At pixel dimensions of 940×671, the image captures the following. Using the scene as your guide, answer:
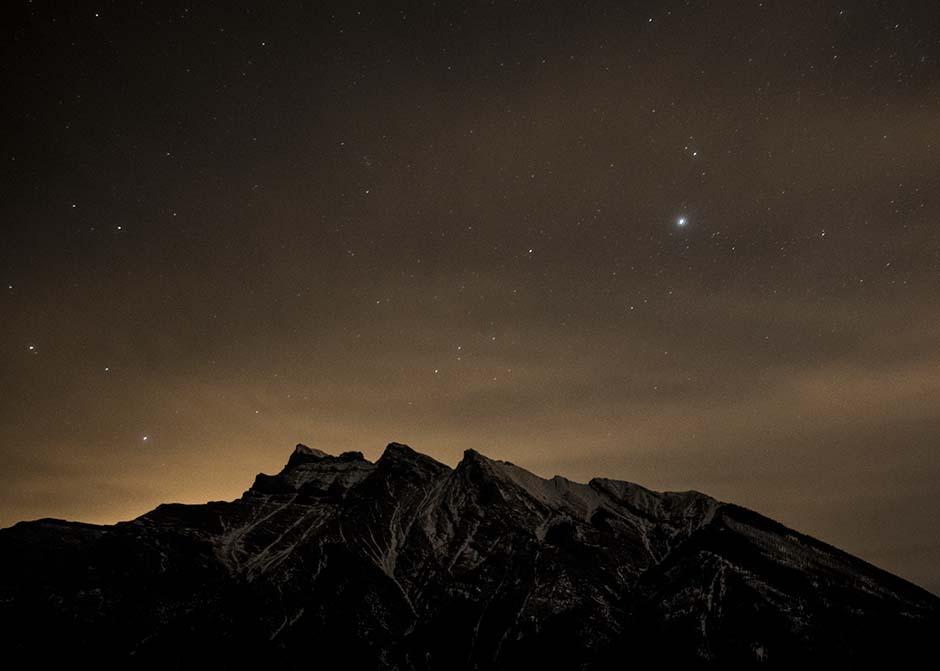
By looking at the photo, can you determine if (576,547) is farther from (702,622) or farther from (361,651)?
(361,651)

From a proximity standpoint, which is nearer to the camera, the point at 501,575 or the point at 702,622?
the point at 702,622

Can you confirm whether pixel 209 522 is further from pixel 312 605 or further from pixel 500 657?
pixel 500 657

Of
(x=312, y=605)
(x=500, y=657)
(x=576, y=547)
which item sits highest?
(x=576, y=547)

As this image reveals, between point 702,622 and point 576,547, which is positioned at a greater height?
point 576,547

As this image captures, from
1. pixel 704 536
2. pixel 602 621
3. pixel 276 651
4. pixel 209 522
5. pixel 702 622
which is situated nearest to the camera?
pixel 702 622

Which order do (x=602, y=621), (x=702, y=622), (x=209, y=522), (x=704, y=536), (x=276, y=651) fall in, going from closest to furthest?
(x=702, y=622) → (x=602, y=621) → (x=276, y=651) → (x=704, y=536) → (x=209, y=522)

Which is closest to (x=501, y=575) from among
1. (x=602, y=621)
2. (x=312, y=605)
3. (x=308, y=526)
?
(x=602, y=621)

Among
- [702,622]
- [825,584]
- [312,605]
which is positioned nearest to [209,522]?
[312,605]
